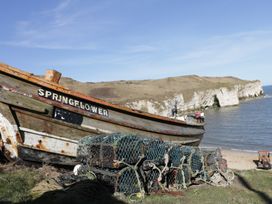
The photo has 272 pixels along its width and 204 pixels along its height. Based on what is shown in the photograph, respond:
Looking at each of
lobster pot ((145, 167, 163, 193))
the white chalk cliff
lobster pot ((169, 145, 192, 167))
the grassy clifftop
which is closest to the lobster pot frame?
lobster pot ((145, 167, 163, 193))

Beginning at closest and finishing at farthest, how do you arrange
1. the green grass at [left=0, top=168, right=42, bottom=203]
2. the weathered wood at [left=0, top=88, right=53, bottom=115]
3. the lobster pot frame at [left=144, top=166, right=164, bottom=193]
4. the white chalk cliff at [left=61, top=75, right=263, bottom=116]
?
the green grass at [left=0, top=168, right=42, bottom=203] → the lobster pot frame at [left=144, top=166, right=164, bottom=193] → the weathered wood at [left=0, top=88, right=53, bottom=115] → the white chalk cliff at [left=61, top=75, right=263, bottom=116]

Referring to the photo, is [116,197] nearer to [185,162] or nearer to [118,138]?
[118,138]

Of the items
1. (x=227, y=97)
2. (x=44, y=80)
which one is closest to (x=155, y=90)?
(x=227, y=97)

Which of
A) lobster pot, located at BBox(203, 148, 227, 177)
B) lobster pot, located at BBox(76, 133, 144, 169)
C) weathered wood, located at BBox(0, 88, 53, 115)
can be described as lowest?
lobster pot, located at BBox(203, 148, 227, 177)

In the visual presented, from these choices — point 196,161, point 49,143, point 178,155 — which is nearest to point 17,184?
point 49,143

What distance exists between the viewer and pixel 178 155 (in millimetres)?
9812

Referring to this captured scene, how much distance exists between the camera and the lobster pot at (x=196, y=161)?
10195 mm

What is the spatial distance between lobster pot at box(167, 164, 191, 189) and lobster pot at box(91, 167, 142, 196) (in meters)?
1.24

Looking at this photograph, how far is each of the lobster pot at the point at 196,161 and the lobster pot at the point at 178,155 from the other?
208 mm

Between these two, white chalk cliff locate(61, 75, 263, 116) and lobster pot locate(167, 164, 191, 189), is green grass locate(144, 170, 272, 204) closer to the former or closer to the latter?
lobster pot locate(167, 164, 191, 189)

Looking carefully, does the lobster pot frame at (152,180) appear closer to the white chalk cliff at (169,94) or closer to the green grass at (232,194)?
the green grass at (232,194)

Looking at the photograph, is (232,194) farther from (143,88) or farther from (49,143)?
(143,88)

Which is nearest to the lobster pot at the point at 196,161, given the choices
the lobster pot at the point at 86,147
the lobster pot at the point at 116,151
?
the lobster pot at the point at 116,151

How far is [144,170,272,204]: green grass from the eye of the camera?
8219mm
